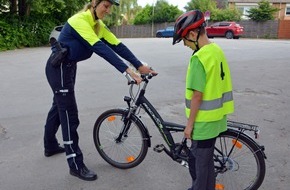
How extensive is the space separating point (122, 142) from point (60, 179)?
786mm

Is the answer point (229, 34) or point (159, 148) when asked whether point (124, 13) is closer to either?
point (229, 34)

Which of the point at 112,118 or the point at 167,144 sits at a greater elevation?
the point at 112,118

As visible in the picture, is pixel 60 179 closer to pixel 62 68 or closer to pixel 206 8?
pixel 62 68

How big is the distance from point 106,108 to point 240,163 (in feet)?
11.3

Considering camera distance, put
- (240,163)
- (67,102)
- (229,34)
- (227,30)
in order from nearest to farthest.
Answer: (240,163)
(67,102)
(227,30)
(229,34)

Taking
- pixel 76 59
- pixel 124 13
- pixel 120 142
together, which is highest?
pixel 124 13

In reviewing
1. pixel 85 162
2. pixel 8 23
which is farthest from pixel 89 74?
pixel 8 23

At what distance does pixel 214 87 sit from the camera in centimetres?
263

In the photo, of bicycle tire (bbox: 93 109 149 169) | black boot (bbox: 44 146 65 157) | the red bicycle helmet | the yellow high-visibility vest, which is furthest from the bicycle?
the red bicycle helmet

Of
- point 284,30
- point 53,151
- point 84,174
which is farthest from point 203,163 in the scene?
point 284,30

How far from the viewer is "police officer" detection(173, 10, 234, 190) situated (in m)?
2.57

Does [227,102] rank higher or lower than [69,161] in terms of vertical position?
higher

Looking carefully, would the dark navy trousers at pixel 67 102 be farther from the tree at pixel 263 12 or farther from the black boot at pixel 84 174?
the tree at pixel 263 12

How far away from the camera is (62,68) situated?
136 inches
